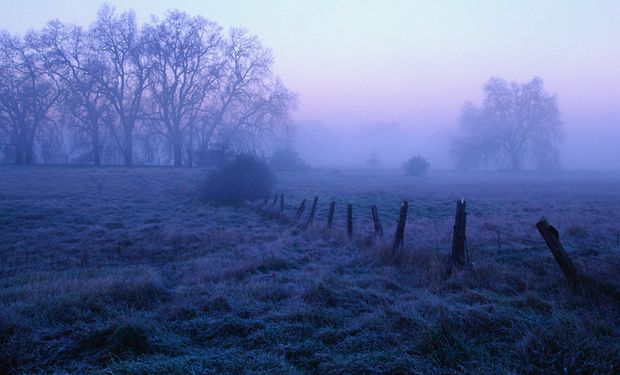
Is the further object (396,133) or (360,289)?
(396,133)

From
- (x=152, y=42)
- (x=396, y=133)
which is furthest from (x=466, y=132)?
(x=396, y=133)

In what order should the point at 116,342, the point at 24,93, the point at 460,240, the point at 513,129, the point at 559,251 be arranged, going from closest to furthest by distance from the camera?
the point at 116,342
the point at 559,251
the point at 460,240
the point at 24,93
the point at 513,129

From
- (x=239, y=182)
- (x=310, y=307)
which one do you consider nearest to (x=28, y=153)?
(x=239, y=182)

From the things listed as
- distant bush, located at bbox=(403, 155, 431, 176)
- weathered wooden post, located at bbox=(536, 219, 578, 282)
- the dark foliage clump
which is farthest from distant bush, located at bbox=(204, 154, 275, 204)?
distant bush, located at bbox=(403, 155, 431, 176)

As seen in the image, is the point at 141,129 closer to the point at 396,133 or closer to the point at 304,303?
the point at 304,303

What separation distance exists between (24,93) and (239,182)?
2937 centimetres

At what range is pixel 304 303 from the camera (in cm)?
500

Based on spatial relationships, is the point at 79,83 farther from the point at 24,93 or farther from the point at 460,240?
the point at 460,240

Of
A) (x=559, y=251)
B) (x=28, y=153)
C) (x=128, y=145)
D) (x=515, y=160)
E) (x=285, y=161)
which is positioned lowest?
(x=559, y=251)

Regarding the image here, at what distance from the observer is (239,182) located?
21828mm

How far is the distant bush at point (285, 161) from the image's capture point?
52.0m

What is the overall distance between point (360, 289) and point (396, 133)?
516 ft

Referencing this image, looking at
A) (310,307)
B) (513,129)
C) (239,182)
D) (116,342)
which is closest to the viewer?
(116,342)

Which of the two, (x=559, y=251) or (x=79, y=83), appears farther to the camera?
(x=79, y=83)
